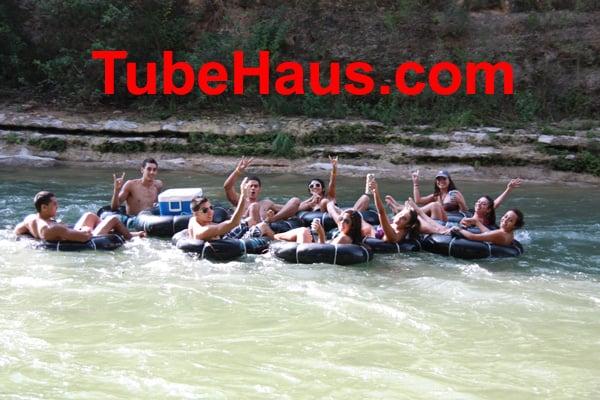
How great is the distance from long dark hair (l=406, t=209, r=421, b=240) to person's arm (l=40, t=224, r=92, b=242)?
12.6ft

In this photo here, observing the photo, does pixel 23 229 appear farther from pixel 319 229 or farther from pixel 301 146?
pixel 301 146

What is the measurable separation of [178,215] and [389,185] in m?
5.56

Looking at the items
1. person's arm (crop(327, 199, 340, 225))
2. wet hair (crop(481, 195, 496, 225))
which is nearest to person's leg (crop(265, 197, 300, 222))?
person's arm (crop(327, 199, 340, 225))

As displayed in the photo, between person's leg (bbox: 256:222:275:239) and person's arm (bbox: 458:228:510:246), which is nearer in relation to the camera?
Answer: person's arm (bbox: 458:228:510:246)

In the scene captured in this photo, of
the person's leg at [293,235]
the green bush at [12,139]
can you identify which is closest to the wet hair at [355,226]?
the person's leg at [293,235]

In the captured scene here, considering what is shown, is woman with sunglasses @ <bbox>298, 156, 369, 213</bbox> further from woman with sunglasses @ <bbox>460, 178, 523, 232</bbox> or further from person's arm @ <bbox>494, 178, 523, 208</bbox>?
person's arm @ <bbox>494, 178, 523, 208</bbox>

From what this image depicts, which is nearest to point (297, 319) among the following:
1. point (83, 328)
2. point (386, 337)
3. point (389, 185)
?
point (386, 337)

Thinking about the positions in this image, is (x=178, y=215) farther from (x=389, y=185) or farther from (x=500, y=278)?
(x=389, y=185)

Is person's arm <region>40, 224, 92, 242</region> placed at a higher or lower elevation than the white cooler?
lower

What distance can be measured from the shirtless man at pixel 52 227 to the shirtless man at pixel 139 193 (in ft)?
3.59

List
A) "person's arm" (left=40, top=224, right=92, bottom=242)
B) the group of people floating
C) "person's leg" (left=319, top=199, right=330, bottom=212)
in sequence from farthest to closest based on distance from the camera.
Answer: "person's leg" (left=319, top=199, right=330, bottom=212) < "person's arm" (left=40, top=224, right=92, bottom=242) < the group of people floating

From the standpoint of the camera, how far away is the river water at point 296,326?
Answer: 512 centimetres

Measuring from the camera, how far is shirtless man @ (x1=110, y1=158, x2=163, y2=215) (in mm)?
10242

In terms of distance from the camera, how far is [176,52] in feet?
63.6
